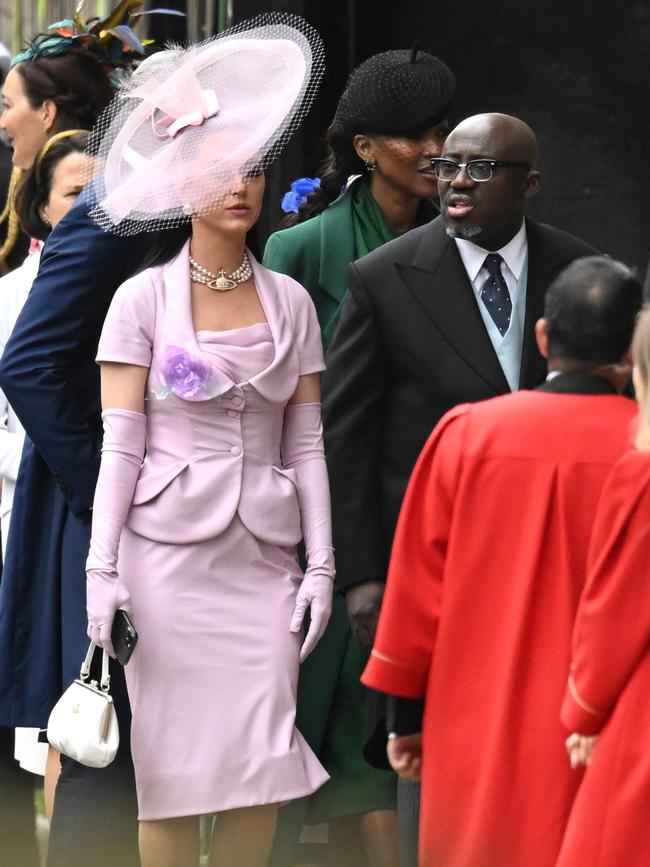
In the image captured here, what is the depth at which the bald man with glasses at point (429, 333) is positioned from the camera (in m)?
4.70

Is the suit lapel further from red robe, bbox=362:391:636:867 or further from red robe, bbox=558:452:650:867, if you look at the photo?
red robe, bbox=558:452:650:867

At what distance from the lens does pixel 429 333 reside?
4.73 m

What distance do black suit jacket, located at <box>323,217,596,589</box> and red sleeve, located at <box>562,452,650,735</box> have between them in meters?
1.03

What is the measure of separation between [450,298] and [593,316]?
0.85 metres

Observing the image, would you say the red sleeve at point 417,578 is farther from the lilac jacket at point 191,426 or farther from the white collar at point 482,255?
the white collar at point 482,255

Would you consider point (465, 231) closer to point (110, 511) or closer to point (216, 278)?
point (216, 278)

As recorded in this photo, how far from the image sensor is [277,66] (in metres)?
4.84

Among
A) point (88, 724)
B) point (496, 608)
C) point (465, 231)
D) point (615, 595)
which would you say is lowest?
point (88, 724)

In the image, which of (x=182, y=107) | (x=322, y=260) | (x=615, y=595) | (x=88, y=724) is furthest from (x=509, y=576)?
(x=322, y=260)

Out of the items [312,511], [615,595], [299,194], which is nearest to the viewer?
[615,595]

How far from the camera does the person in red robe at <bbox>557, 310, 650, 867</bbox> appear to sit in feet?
11.9

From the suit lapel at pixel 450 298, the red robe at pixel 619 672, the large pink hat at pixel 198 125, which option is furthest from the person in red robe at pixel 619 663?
the large pink hat at pixel 198 125

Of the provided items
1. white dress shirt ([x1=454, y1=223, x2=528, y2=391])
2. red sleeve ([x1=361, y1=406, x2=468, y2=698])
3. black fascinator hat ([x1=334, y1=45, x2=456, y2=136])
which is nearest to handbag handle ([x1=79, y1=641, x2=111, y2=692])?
red sleeve ([x1=361, y1=406, x2=468, y2=698])

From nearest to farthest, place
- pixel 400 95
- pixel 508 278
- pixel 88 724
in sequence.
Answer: pixel 88 724 → pixel 508 278 → pixel 400 95
